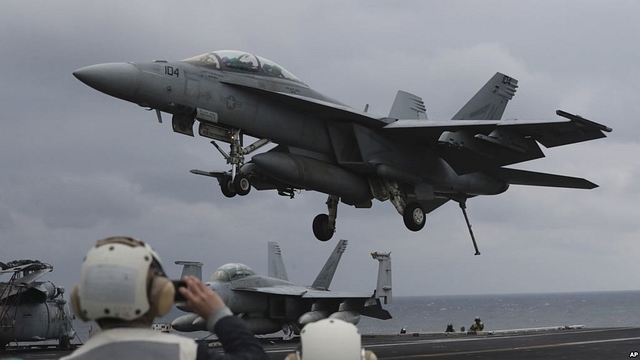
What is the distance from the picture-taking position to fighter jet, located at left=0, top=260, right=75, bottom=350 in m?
32.1

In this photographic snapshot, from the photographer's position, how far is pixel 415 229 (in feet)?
77.5

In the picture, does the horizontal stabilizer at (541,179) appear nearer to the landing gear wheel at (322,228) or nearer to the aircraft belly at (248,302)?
the landing gear wheel at (322,228)

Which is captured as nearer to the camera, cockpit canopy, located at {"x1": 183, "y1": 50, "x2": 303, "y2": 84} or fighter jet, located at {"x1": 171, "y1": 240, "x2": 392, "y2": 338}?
cockpit canopy, located at {"x1": 183, "y1": 50, "x2": 303, "y2": 84}

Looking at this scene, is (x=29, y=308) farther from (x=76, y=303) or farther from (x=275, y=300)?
(x=76, y=303)

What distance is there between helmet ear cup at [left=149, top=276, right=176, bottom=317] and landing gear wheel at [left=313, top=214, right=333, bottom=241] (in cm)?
2182

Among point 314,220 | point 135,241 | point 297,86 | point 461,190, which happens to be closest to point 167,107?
point 297,86

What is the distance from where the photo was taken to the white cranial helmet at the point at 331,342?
3570 millimetres

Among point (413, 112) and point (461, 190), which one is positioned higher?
point (413, 112)

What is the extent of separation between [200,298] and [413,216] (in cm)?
2048

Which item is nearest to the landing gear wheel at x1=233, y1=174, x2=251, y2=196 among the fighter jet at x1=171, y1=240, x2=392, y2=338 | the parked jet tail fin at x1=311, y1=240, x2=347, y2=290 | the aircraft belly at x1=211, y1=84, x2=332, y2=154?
the aircraft belly at x1=211, y1=84, x2=332, y2=154

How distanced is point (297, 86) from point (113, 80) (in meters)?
5.49

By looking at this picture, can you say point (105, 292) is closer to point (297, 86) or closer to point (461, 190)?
point (297, 86)

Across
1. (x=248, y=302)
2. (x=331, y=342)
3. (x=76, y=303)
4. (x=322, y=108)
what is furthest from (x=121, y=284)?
(x=248, y=302)

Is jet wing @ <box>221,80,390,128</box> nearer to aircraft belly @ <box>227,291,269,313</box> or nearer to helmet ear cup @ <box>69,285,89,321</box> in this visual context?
aircraft belly @ <box>227,291,269,313</box>
